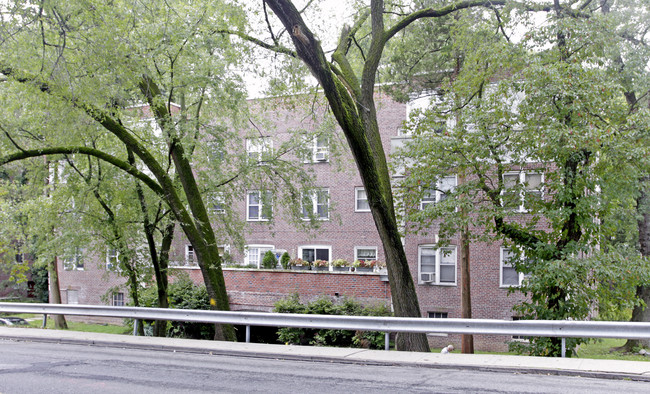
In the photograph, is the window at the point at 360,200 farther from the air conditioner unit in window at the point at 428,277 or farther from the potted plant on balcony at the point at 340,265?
the air conditioner unit in window at the point at 428,277

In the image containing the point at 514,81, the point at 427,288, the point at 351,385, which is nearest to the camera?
Result: the point at 351,385

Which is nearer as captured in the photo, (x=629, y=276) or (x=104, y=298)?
(x=629, y=276)

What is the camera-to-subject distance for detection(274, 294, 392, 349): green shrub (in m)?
20.8

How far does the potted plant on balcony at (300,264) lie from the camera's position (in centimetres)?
2661

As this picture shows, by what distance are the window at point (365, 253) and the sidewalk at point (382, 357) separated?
1727cm

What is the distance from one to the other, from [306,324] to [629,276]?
282 inches

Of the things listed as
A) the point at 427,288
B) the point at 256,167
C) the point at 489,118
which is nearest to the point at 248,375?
the point at 489,118

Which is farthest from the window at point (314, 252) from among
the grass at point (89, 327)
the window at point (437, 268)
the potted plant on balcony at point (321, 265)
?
the grass at point (89, 327)

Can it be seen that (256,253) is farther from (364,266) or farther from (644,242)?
(644,242)

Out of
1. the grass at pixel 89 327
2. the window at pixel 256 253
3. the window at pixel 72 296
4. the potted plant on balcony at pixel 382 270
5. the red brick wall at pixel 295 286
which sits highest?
the window at pixel 256 253

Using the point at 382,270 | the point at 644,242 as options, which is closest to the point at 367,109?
the point at 382,270

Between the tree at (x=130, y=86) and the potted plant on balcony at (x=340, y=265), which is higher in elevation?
the tree at (x=130, y=86)

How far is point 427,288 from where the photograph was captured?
25234mm

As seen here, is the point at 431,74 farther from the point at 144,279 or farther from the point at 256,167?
the point at 144,279
